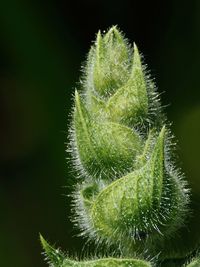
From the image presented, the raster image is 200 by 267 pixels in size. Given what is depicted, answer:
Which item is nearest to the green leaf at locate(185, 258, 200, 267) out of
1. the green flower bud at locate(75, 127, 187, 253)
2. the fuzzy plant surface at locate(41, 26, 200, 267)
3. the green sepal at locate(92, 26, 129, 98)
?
the fuzzy plant surface at locate(41, 26, 200, 267)

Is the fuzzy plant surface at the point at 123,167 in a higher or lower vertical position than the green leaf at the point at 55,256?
higher

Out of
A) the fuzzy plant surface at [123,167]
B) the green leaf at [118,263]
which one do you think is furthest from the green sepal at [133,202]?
the green leaf at [118,263]

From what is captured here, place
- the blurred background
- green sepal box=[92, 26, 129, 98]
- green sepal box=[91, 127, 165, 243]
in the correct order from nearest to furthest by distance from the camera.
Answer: green sepal box=[91, 127, 165, 243]
green sepal box=[92, 26, 129, 98]
the blurred background

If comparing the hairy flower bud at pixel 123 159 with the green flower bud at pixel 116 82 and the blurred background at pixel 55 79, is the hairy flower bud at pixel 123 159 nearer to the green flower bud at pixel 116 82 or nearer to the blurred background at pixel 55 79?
the green flower bud at pixel 116 82

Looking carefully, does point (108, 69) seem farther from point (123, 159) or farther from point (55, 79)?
point (55, 79)

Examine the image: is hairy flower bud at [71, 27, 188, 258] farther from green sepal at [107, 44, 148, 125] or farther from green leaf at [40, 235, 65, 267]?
green leaf at [40, 235, 65, 267]

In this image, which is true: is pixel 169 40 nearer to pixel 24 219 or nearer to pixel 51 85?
pixel 51 85

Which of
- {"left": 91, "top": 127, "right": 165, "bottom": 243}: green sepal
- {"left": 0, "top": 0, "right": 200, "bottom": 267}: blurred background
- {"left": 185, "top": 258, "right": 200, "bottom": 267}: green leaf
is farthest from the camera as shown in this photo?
{"left": 0, "top": 0, "right": 200, "bottom": 267}: blurred background
